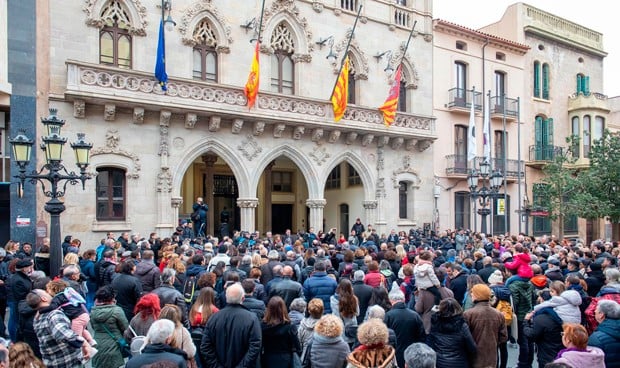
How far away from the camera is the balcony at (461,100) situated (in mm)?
26031

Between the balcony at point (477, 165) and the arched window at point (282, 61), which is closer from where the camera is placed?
the arched window at point (282, 61)

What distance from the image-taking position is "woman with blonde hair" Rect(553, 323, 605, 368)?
14.8 feet

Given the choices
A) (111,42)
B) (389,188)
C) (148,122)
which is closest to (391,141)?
(389,188)

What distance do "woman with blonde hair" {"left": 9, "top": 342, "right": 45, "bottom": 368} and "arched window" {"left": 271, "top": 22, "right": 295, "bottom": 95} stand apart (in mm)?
18011

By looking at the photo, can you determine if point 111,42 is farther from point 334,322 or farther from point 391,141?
point 334,322

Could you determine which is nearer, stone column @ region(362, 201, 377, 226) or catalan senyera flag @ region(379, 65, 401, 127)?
catalan senyera flag @ region(379, 65, 401, 127)

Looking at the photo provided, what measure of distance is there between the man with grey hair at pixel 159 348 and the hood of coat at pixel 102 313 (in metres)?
1.60

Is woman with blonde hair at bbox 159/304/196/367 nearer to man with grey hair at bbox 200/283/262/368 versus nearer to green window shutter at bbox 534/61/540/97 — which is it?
man with grey hair at bbox 200/283/262/368

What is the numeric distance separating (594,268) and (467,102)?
19.5 m

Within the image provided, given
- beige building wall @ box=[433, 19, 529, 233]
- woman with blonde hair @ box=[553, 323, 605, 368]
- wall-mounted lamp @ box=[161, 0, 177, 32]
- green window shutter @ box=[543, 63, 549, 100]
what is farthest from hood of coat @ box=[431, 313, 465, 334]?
green window shutter @ box=[543, 63, 549, 100]

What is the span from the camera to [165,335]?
4.26 m

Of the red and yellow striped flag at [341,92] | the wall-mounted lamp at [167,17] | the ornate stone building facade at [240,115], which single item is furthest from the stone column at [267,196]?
the wall-mounted lamp at [167,17]

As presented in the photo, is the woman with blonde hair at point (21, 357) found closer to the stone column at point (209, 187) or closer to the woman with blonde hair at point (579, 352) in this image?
the woman with blonde hair at point (579, 352)

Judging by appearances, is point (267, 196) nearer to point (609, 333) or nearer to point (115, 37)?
point (115, 37)
